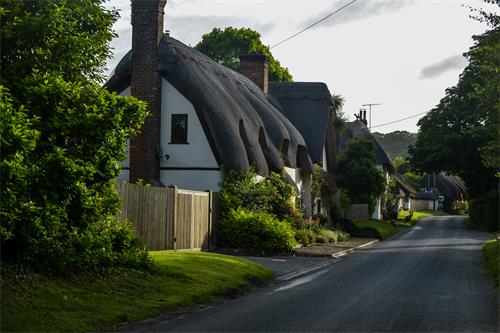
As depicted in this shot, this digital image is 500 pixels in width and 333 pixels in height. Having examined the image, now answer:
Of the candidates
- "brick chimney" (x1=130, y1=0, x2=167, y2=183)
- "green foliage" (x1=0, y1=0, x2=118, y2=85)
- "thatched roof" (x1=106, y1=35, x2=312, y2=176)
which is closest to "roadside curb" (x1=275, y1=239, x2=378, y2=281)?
"thatched roof" (x1=106, y1=35, x2=312, y2=176)

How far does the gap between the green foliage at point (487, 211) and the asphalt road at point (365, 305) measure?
35.6 m

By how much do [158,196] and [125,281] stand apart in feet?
26.4

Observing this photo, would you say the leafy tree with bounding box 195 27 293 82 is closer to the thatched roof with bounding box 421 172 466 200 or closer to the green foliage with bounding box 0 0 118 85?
the green foliage with bounding box 0 0 118 85

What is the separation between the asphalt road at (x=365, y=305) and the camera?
1147cm

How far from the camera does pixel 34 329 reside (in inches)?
385

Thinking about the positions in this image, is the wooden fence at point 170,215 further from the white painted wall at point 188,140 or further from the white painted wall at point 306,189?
the white painted wall at point 306,189

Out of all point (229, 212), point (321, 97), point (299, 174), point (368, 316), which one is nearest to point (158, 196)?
point (229, 212)

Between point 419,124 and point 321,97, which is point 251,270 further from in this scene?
Result: point 419,124

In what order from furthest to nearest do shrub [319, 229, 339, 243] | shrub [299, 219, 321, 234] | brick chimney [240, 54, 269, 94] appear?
brick chimney [240, 54, 269, 94], shrub [319, 229, 339, 243], shrub [299, 219, 321, 234]

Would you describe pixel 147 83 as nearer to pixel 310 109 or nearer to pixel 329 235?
pixel 329 235

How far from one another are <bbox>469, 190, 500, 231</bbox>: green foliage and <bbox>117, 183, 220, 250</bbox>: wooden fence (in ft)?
116

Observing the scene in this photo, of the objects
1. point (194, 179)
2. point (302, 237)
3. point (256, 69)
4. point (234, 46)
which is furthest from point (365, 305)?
point (234, 46)

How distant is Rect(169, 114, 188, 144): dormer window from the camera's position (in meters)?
30.0

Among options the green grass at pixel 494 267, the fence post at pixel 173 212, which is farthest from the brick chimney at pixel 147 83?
the green grass at pixel 494 267
